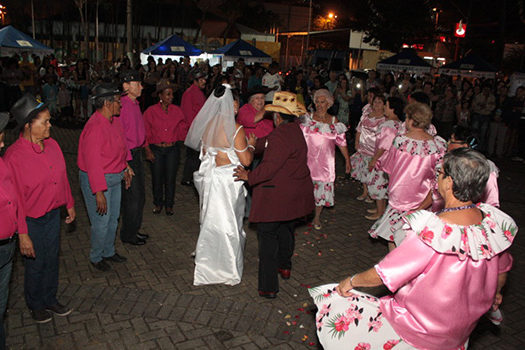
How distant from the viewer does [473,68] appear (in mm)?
16594

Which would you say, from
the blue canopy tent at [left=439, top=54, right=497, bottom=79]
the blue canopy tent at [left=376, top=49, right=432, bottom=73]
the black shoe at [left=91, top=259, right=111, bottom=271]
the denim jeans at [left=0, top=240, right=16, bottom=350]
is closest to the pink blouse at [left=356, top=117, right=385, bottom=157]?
the black shoe at [left=91, top=259, right=111, bottom=271]

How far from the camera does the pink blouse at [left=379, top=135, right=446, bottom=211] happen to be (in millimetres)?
5148

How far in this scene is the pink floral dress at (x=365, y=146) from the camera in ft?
25.3

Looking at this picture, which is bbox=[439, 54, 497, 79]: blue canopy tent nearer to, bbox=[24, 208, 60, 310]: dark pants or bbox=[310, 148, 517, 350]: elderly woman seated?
bbox=[310, 148, 517, 350]: elderly woman seated

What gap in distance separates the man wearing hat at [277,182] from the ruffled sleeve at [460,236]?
2127 mm

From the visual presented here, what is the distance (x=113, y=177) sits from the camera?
489 cm

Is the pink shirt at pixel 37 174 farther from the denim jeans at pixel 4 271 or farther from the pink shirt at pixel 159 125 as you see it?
the pink shirt at pixel 159 125

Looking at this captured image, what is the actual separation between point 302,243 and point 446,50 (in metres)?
38.9

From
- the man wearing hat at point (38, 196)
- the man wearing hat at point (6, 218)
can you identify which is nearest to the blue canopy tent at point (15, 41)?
the man wearing hat at point (38, 196)

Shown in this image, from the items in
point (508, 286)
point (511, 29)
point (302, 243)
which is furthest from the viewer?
point (511, 29)

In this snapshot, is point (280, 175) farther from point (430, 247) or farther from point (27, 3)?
point (27, 3)

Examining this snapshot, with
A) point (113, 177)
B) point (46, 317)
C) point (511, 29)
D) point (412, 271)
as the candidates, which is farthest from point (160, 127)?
point (511, 29)

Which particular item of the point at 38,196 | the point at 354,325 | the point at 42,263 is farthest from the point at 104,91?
the point at 354,325

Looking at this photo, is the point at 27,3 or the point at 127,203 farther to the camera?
the point at 27,3
